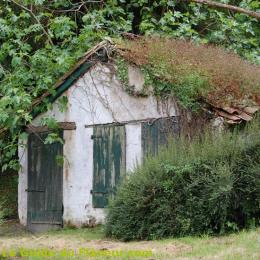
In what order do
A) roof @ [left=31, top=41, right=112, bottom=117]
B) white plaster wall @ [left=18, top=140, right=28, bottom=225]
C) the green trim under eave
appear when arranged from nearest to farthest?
roof @ [left=31, top=41, right=112, bottom=117] < the green trim under eave < white plaster wall @ [left=18, top=140, right=28, bottom=225]

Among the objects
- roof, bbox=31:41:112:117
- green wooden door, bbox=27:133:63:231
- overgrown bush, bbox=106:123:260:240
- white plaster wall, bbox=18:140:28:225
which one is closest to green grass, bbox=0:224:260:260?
overgrown bush, bbox=106:123:260:240

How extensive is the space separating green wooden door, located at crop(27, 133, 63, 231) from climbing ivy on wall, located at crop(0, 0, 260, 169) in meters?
0.53

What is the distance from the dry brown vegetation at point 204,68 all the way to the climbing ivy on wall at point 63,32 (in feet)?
4.81

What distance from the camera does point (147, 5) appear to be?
56.0 feet

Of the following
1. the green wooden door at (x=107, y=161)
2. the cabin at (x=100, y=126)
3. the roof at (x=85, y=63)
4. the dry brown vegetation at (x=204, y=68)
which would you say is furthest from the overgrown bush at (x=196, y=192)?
the roof at (x=85, y=63)

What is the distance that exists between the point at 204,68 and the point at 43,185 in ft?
15.2

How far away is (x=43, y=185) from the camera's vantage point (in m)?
13.4

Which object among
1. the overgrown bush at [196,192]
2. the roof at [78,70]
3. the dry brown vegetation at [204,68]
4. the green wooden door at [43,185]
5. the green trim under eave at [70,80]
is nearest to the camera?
the overgrown bush at [196,192]

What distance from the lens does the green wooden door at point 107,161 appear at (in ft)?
39.9

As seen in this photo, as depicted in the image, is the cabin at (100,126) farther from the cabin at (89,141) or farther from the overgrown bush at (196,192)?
the overgrown bush at (196,192)

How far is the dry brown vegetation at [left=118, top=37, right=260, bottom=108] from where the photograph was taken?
11.5 meters

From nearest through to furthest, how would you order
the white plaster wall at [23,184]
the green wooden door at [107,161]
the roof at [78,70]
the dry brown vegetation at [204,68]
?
the dry brown vegetation at [204,68] < the green wooden door at [107,161] < the roof at [78,70] < the white plaster wall at [23,184]

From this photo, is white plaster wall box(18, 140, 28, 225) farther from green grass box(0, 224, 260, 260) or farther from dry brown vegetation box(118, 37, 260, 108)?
dry brown vegetation box(118, 37, 260, 108)

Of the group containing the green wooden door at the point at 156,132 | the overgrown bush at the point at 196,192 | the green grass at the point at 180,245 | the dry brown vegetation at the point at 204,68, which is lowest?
the green grass at the point at 180,245
